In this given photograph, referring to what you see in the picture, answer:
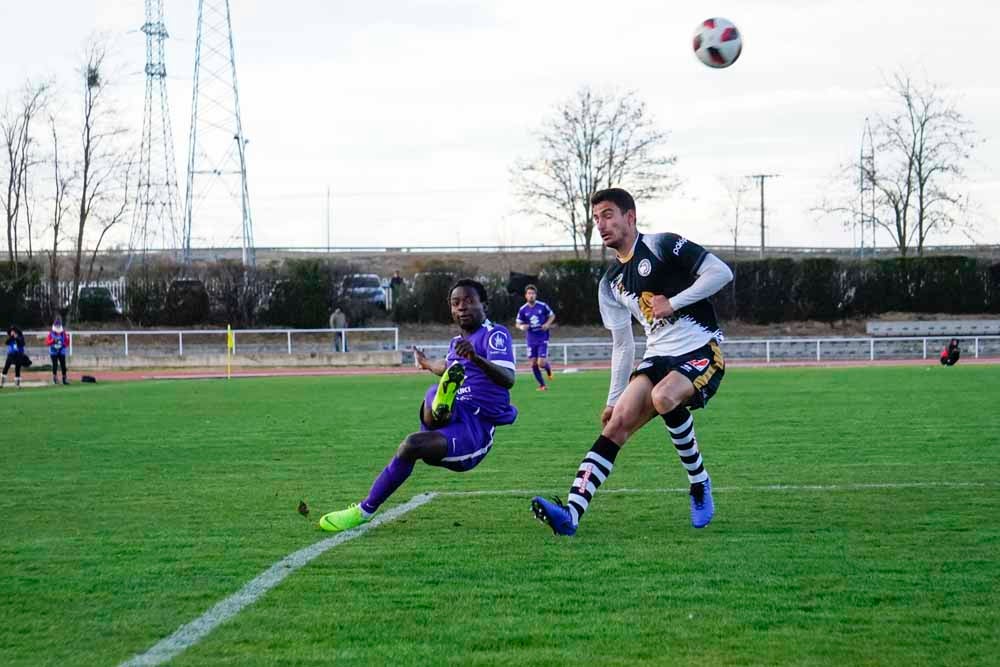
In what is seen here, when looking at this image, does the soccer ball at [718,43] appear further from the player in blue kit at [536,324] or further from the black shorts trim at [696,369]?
the player in blue kit at [536,324]

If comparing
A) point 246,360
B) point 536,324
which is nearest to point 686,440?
point 536,324

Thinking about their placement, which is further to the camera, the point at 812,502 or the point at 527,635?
the point at 812,502

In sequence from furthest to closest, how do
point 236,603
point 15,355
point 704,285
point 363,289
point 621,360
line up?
point 363,289, point 15,355, point 621,360, point 704,285, point 236,603

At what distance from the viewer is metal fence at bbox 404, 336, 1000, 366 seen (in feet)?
127

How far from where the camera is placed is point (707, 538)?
7.27 m

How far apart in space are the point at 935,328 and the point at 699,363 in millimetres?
39480

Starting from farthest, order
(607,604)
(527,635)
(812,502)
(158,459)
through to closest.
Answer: (158,459) → (812,502) → (607,604) → (527,635)

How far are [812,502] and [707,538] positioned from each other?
1.77 metres

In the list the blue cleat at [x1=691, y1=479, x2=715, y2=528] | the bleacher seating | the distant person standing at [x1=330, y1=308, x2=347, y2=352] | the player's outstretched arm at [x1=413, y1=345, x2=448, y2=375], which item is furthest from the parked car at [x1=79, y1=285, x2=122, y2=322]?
the blue cleat at [x1=691, y1=479, x2=715, y2=528]

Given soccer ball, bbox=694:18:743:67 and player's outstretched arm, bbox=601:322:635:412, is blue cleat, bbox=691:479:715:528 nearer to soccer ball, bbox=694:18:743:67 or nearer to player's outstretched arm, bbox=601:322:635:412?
player's outstretched arm, bbox=601:322:635:412

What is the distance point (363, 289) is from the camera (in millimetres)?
48469

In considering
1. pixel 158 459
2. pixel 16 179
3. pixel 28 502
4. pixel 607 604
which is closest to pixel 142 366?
pixel 16 179

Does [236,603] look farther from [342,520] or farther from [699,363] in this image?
[699,363]

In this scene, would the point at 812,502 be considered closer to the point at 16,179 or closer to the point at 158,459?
the point at 158,459
